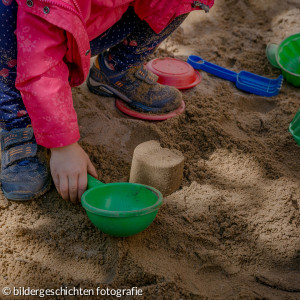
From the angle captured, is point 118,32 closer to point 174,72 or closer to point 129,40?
point 129,40

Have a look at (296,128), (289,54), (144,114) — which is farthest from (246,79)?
(144,114)

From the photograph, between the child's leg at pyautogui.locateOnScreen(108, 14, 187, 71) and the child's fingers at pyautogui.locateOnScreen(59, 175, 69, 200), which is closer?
the child's fingers at pyautogui.locateOnScreen(59, 175, 69, 200)

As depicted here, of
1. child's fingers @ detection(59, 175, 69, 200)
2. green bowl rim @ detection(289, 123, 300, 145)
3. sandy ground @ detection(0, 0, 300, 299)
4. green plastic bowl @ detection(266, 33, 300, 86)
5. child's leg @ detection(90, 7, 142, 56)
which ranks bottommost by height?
sandy ground @ detection(0, 0, 300, 299)

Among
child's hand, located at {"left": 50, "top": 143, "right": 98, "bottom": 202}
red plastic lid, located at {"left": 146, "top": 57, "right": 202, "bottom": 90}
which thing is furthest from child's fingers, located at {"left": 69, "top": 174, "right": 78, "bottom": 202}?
red plastic lid, located at {"left": 146, "top": 57, "right": 202, "bottom": 90}

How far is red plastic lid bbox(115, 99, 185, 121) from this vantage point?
5.67 feet

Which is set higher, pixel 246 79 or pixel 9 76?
pixel 9 76

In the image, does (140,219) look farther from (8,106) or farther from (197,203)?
(8,106)

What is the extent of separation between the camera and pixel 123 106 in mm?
1781

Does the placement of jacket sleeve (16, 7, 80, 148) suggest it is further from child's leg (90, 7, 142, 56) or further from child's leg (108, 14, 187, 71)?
child's leg (108, 14, 187, 71)

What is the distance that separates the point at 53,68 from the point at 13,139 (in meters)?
0.35

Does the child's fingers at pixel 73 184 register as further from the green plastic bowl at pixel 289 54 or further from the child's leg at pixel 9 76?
the green plastic bowl at pixel 289 54

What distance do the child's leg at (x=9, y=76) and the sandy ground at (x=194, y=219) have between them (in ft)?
0.90

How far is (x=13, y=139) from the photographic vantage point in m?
1.35

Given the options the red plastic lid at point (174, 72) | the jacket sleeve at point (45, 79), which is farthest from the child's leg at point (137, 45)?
the jacket sleeve at point (45, 79)
